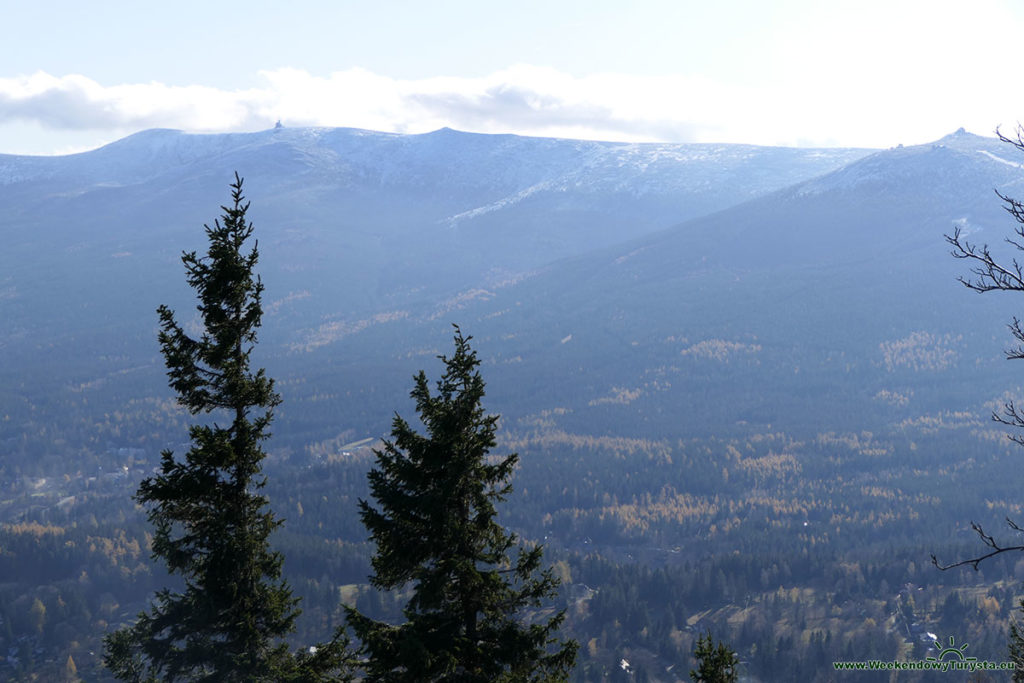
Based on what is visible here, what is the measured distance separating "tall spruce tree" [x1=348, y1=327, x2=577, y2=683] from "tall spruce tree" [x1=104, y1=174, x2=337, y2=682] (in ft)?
10.5

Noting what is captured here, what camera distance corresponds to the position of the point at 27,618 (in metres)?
192

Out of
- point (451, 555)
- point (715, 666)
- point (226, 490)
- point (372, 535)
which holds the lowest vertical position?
point (715, 666)

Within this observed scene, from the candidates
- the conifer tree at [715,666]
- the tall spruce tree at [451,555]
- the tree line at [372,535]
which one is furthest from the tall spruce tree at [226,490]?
the conifer tree at [715,666]

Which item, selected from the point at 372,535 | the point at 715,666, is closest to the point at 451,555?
the point at 372,535

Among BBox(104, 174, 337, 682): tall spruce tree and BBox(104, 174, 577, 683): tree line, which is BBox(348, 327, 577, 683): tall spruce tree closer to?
BBox(104, 174, 577, 683): tree line

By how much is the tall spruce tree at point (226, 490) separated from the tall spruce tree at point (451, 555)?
3.19 meters

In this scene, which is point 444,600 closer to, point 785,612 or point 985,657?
point 985,657

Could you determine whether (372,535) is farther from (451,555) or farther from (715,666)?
(715,666)

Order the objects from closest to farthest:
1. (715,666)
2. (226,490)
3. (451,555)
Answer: (451,555) < (226,490) < (715,666)

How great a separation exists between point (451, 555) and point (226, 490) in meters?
6.23

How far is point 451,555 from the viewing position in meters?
21.5

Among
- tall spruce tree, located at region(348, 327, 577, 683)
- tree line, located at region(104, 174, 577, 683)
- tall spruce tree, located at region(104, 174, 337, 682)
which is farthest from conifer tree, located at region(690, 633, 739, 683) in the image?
tall spruce tree, located at region(104, 174, 337, 682)

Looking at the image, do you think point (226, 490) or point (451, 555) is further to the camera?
point (226, 490)

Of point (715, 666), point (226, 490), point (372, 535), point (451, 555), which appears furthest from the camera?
point (715, 666)
